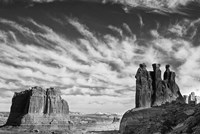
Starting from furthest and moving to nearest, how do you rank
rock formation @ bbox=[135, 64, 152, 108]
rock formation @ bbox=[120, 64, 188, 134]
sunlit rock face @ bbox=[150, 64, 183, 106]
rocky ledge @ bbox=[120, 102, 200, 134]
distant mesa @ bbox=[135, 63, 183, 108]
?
1. sunlit rock face @ bbox=[150, 64, 183, 106]
2. distant mesa @ bbox=[135, 63, 183, 108]
3. rock formation @ bbox=[135, 64, 152, 108]
4. rock formation @ bbox=[120, 64, 188, 134]
5. rocky ledge @ bbox=[120, 102, 200, 134]

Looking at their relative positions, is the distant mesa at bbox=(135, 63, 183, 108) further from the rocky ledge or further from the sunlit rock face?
the rocky ledge

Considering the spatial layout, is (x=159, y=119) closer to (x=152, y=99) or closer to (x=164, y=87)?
(x=152, y=99)

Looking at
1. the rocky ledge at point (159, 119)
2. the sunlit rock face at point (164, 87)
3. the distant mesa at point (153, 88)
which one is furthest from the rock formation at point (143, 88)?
the rocky ledge at point (159, 119)

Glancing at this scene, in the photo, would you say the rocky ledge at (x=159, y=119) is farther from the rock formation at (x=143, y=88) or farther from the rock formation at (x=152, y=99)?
the rock formation at (x=143, y=88)

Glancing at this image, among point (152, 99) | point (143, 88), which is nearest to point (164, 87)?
point (152, 99)

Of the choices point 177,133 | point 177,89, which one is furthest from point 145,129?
point 177,89

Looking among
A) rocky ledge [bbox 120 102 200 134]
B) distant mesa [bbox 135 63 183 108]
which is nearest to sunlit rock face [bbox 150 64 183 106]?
distant mesa [bbox 135 63 183 108]

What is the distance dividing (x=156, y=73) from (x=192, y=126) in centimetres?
4317

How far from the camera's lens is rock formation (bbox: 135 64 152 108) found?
215ft

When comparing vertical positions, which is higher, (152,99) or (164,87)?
(164,87)

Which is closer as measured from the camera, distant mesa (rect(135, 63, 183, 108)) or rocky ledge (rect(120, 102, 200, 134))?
rocky ledge (rect(120, 102, 200, 134))

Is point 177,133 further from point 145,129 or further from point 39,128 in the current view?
point 39,128

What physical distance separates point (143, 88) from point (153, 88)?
349 cm

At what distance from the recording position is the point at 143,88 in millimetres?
67250
